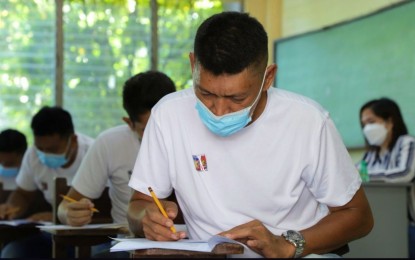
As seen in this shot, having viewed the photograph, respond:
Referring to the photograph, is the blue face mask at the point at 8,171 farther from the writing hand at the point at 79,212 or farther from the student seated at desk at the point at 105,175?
the writing hand at the point at 79,212

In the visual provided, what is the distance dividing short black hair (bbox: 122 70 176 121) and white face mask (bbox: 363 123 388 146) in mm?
2733

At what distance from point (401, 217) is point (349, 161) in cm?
313

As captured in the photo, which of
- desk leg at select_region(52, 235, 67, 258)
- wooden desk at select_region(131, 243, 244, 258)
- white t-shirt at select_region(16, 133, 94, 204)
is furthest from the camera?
white t-shirt at select_region(16, 133, 94, 204)

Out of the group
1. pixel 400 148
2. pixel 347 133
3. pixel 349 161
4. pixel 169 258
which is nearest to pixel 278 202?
pixel 349 161

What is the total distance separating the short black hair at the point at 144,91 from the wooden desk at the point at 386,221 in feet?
7.03

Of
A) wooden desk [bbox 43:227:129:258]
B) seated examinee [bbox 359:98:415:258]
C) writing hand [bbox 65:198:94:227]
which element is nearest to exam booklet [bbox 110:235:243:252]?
wooden desk [bbox 43:227:129:258]

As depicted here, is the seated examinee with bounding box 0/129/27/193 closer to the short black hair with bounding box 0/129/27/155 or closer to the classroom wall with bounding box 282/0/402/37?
the short black hair with bounding box 0/129/27/155

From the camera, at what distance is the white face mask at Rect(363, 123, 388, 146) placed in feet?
19.5

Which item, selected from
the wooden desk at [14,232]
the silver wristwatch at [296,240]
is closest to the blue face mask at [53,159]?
the wooden desk at [14,232]

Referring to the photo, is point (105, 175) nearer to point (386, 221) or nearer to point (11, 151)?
point (386, 221)

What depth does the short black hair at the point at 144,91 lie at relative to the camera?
3.49m

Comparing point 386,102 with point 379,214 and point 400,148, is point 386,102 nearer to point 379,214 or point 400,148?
point 400,148

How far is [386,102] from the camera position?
5969 millimetres

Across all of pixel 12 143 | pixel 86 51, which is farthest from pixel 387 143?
pixel 86 51
